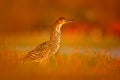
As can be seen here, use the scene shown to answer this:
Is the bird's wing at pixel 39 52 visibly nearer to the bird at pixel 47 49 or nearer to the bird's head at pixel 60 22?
the bird at pixel 47 49

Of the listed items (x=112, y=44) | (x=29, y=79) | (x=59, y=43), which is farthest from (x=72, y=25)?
(x=29, y=79)

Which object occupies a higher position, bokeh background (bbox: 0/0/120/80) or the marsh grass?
bokeh background (bbox: 0/0/120/80)

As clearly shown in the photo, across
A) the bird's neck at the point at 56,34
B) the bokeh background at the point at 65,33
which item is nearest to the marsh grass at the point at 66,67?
the bokeh background at the point at 65,33

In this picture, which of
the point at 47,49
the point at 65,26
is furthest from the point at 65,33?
the point at 47,49

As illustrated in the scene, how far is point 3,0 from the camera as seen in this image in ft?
7.72

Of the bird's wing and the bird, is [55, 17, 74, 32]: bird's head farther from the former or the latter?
the bird's wing

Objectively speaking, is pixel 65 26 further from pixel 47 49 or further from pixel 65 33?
pixel 47 49

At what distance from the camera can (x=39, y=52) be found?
232cm

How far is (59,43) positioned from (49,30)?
0.38 feet

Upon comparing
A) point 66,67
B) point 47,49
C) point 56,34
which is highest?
point 56,34

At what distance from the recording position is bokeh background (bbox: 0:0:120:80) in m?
2.34

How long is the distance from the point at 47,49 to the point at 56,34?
119mm

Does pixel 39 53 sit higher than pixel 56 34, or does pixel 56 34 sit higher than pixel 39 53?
pixel 56 34

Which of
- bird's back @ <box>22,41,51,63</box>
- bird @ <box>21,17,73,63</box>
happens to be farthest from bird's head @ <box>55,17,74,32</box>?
bird's back @ <box>22,41,51,63</box>
